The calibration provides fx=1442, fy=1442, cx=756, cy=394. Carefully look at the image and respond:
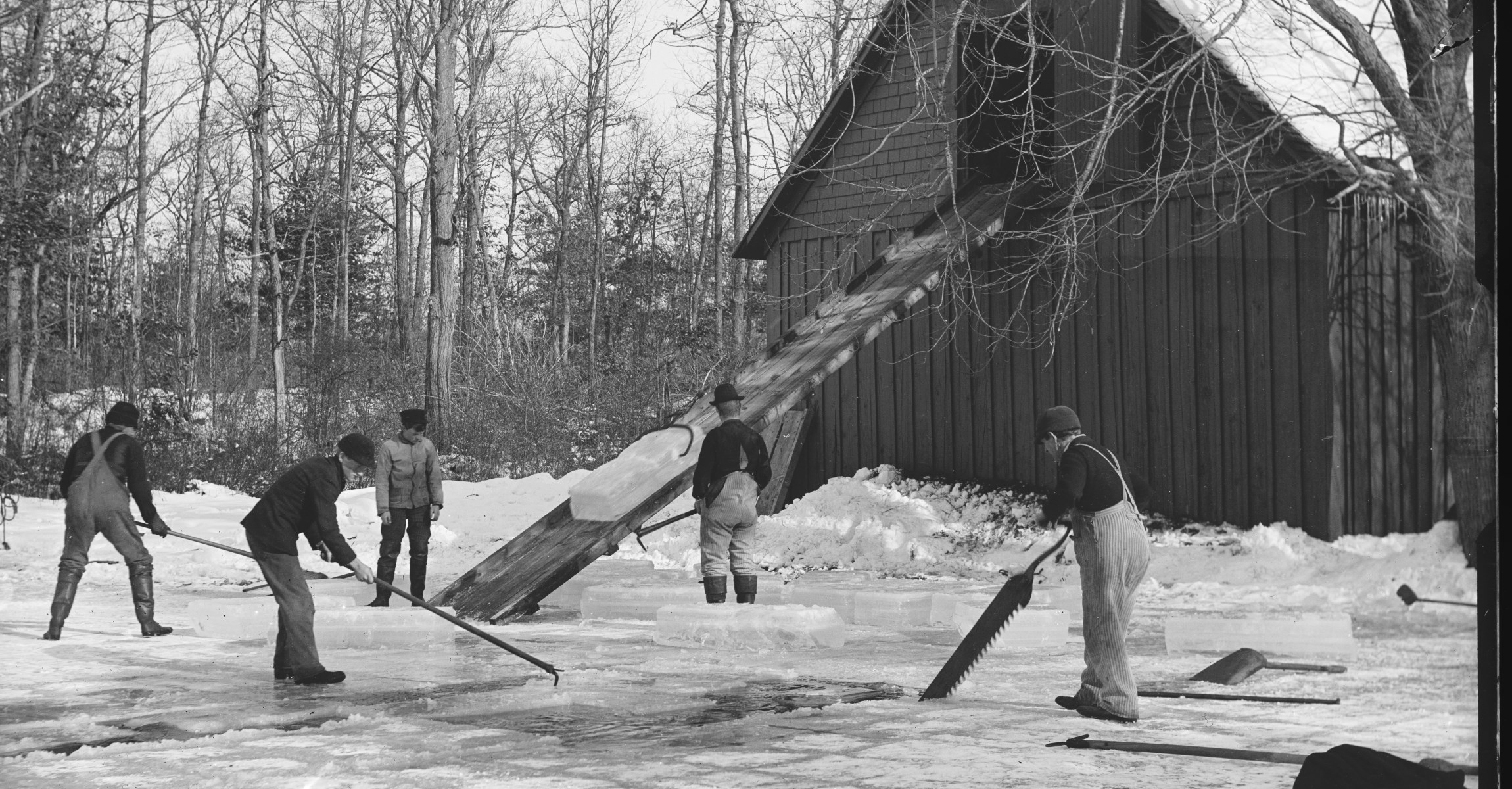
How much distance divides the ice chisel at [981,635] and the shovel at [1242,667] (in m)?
1.48

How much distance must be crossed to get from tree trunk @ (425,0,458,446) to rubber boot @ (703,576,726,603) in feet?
54.7

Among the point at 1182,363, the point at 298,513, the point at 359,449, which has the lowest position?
the point at 298,513

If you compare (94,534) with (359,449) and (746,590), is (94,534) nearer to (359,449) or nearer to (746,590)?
(359,449)

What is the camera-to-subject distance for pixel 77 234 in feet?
78.3

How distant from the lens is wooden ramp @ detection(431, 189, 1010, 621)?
12.6 meters

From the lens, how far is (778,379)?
1556cm

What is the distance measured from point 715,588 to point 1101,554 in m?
4.68

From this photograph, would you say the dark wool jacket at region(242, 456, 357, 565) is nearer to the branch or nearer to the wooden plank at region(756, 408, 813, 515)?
the branch

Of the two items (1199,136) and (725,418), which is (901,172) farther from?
(725,418)

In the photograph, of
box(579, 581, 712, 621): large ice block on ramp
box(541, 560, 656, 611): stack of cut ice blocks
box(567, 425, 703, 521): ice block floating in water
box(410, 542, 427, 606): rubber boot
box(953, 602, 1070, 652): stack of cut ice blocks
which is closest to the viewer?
box(953, 602, 1070, 652): stack of cut ice blocks

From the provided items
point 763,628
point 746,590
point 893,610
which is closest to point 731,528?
point 746,590

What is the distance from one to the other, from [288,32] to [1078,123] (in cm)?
2337

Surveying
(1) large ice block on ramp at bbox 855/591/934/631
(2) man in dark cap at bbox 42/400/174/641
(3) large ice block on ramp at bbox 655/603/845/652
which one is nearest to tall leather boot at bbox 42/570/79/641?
(2) man in dark cap at bbox 42/400/174/641

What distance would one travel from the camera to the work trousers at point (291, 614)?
905 cm
